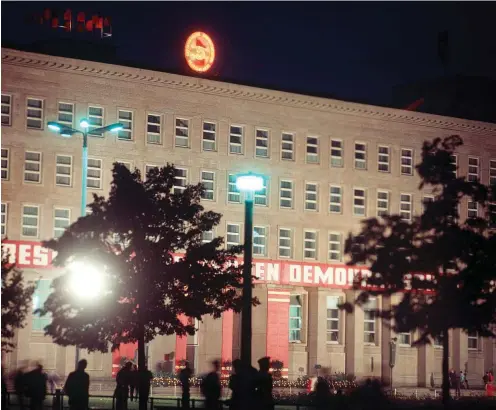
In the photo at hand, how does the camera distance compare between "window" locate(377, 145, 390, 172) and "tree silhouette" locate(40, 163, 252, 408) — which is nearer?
"tree silhouette" locate(40, 163, 252, 408)

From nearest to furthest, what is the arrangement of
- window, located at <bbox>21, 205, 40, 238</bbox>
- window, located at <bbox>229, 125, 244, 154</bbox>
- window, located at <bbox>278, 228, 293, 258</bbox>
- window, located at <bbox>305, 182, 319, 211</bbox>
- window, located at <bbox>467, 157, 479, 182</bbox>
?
window, located at <bbox>21, 205, 40, 238</bbox> < window, located at <bbox>229, 125, 244, 154</bbox> < window, located at <bbox>278, 228, 293, 258</bbox> < window, located at <bbox>305, 182, 319, 211</bbox> < window, located at <bbox>467, 157, 479, 182</bbox>

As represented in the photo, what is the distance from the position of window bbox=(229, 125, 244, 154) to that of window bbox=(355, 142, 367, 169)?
368 inches

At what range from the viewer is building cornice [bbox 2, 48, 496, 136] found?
69.6m

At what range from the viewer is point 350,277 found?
79.4m

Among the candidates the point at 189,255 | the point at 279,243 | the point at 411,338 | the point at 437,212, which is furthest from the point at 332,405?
the point at 411,338

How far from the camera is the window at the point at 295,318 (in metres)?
77.5

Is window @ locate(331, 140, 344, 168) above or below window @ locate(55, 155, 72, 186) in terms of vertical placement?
above

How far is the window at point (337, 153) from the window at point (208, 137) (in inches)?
363

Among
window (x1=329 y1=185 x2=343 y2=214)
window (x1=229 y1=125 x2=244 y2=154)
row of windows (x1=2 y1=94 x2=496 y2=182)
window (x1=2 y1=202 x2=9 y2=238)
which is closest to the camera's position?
window (x1=2 y1=202 x2=9 y2=238)

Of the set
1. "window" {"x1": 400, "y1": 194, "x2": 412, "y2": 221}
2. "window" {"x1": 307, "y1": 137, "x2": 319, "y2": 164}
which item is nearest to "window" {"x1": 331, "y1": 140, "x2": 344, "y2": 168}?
"window" {"x1": 307, "y1": 137, "x2": 319, "y2": 164}

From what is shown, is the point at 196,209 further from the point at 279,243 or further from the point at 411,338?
the point at 411,338

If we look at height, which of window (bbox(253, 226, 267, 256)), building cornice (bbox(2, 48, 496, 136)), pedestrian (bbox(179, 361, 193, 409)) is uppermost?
building cornice (bbox(2, 48, 496, 136))

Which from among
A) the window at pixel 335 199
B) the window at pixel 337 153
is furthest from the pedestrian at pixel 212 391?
the window at pixel 337 153

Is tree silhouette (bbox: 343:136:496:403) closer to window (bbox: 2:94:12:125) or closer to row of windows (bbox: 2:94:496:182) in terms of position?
row of windows (bbox: 2:94:496:182)
